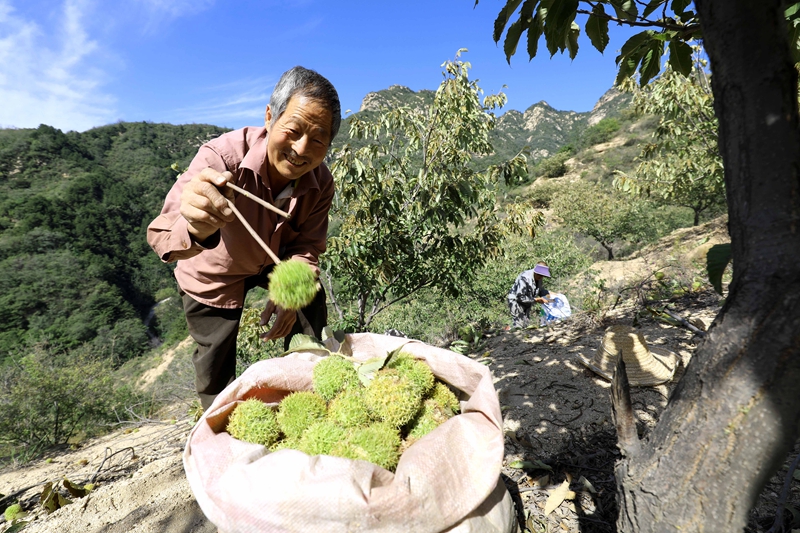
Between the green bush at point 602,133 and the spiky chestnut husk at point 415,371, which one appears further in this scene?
the green bush at point 602,133

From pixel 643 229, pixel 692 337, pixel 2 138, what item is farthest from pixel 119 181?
pixel 692 337

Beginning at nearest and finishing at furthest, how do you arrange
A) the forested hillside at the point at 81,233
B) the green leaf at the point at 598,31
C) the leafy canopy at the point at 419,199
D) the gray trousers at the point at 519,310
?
the green leaf at the point at 598,31, the leafy canopy at the point at 419,199, the gray trousers at the point at 519,310, the forested hillside at the point at 81,233

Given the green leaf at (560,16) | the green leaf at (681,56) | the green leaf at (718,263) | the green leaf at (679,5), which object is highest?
the green leaf at (679,5)

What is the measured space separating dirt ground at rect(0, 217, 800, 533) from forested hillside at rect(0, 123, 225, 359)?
38.9 meters

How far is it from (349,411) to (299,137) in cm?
126

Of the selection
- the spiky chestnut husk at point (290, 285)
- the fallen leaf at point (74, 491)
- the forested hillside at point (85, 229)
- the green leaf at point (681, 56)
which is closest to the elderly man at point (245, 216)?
the spiky chestnut husk at point (290, 285)

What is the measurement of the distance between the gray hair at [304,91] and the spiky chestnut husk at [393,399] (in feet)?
4.09

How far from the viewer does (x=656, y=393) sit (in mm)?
2445

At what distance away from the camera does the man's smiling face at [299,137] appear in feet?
5.69

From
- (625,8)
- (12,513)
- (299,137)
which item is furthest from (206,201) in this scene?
(12,513)

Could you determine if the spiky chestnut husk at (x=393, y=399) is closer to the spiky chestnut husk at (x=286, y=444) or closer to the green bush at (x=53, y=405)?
the spiky chestnut husk at (x=286, y=444)

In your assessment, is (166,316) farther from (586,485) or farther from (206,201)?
(586,485)

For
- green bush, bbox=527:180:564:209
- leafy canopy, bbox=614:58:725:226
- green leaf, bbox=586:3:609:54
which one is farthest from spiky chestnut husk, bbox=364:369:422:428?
green bush, bbox=527:180:564:209

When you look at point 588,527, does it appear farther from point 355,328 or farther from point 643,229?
point 643,229
